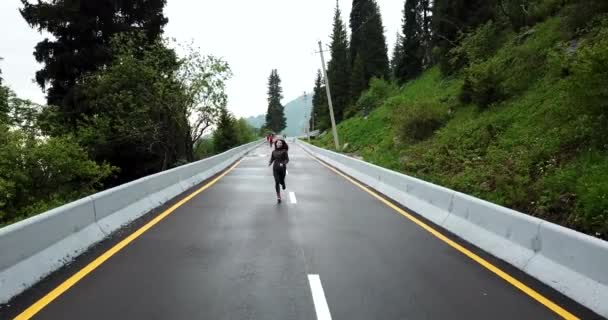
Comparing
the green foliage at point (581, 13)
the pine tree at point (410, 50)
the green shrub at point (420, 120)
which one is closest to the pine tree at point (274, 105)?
the pine tree at point (410, 50)

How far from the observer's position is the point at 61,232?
6398mm

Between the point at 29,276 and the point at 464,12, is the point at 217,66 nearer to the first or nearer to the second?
the point at 464,12

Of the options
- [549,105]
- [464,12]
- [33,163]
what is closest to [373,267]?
[549,105]

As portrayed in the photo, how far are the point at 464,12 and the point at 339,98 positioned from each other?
52.4 meters

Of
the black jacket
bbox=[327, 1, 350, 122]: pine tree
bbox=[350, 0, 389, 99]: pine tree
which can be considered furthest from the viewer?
bbox=[327, 1, 350, 122]: pine tree

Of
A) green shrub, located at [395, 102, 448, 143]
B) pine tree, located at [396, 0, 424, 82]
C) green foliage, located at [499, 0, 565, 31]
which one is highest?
pine tree, located at [396, 0, 424, 82]

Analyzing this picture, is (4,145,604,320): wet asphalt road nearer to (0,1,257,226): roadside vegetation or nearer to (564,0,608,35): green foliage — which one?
(564,0,608,35): green foliage

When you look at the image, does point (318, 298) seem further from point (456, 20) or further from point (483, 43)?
point (456, 20)

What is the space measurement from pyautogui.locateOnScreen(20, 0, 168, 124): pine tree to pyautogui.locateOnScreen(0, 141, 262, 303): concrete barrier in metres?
22.1

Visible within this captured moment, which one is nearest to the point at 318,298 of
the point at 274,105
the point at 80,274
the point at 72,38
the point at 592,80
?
the point at 80,274

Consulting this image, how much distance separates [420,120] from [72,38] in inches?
886

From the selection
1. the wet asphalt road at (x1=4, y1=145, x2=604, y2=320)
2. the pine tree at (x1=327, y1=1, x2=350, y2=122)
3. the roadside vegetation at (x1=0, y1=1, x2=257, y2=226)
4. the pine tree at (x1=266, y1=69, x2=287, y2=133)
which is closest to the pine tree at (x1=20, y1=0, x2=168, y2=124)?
the roadside vegetation at (x1=0, y1=1, x2=257, y2=226)

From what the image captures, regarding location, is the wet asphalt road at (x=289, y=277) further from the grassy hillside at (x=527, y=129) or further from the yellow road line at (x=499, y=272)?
the grassy hillside at (x=527, y=129)

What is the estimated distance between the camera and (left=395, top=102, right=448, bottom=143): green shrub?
78.7 ft
